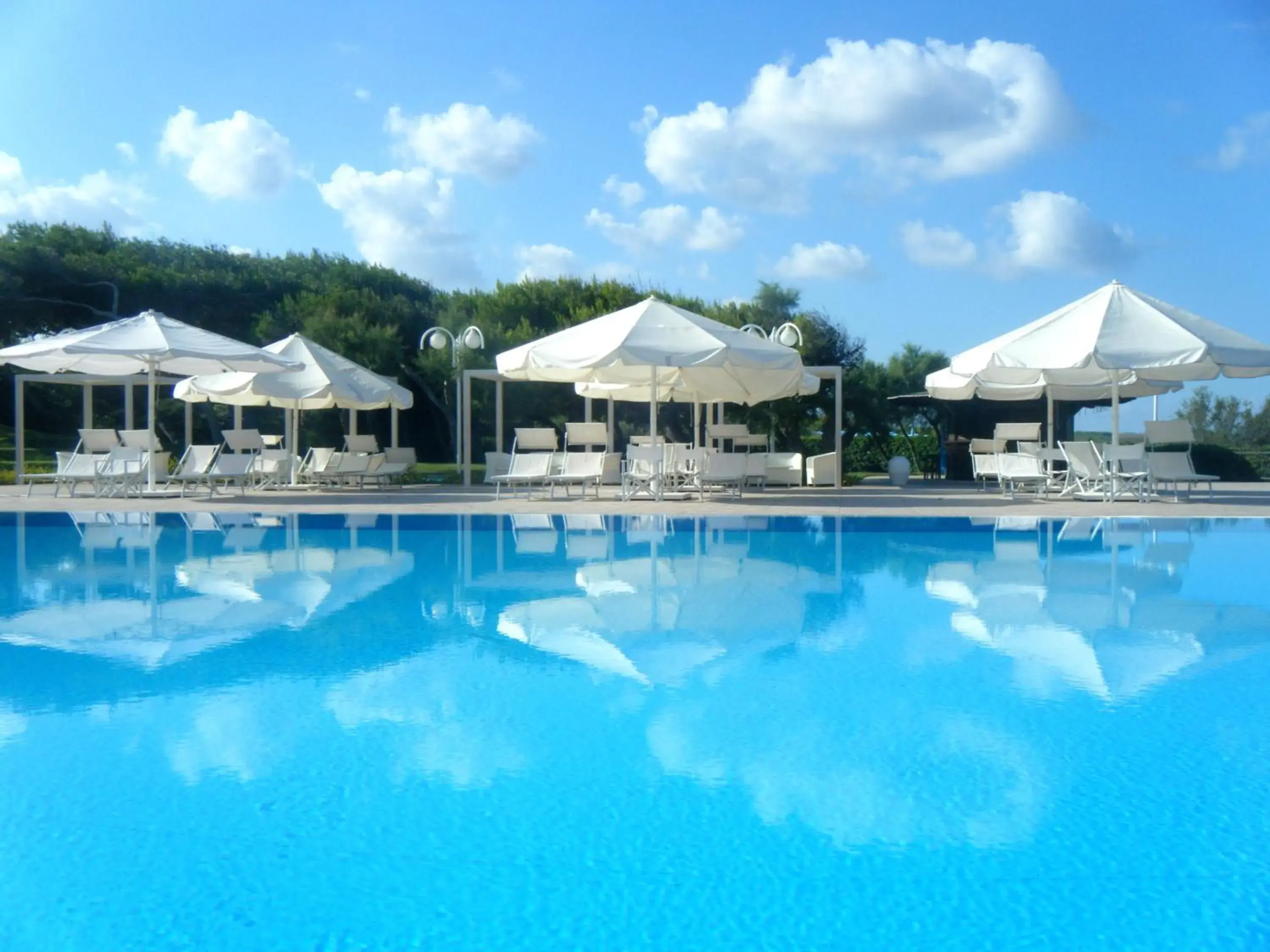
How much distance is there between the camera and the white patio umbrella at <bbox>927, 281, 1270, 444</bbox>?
494 inches

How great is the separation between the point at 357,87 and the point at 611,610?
11.3 m

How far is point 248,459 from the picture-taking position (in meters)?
14.6

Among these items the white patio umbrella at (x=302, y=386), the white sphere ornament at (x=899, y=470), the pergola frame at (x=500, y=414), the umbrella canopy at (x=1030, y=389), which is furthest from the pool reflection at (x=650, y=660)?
the white sphere ornament at (x=899, y=470)

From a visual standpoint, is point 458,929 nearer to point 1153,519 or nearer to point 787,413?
point 1153,519

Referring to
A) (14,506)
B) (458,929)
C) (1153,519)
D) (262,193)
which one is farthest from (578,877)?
(262,193)

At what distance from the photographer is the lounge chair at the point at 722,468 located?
1388 centimetres

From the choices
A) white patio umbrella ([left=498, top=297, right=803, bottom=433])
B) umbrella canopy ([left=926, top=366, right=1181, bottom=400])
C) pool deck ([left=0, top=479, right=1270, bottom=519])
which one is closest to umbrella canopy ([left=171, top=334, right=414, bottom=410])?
pool deck ([left=0, top=479, right=1270, bottom=519])

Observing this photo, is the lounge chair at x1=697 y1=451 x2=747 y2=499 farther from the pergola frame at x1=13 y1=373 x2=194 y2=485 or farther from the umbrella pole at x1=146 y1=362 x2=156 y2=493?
the pergola frame at x1=13 y1=373 x2=194 y2=485

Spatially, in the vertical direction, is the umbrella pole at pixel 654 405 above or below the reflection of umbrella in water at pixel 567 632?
above

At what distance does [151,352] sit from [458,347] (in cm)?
826

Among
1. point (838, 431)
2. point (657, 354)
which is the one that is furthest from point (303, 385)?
point (838, 431)

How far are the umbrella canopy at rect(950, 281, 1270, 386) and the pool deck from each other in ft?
5.45

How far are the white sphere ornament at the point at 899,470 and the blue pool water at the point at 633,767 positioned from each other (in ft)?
37.4

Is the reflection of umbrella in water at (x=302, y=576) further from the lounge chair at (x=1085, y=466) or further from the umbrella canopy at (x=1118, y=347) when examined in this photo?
the lounge chair at (x=1085, y=466)
